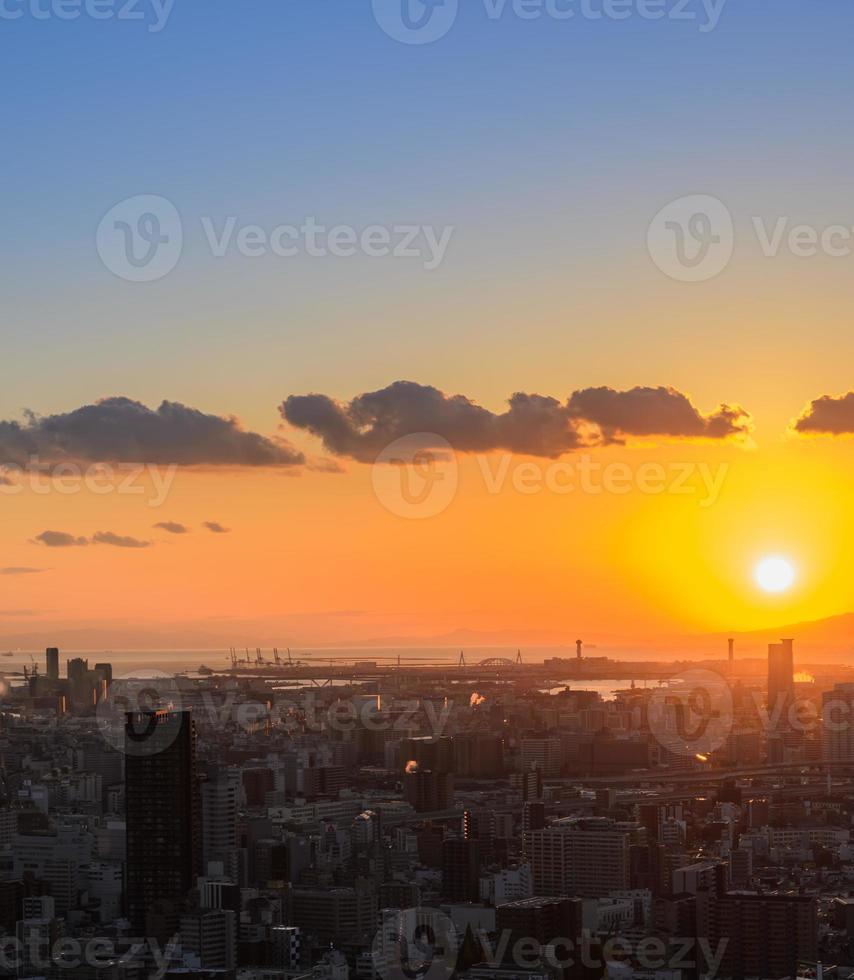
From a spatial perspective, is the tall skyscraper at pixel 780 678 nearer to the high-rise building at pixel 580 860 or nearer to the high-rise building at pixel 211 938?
the high-rise building at pixel 580 860

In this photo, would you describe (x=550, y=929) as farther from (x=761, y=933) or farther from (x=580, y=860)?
(x=580, y=860)

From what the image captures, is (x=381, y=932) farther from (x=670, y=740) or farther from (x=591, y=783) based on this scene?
(x=670, y=740)

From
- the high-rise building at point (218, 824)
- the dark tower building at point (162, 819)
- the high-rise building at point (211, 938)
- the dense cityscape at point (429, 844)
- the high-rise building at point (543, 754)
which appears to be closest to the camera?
the high-rise building at point (211, 938)

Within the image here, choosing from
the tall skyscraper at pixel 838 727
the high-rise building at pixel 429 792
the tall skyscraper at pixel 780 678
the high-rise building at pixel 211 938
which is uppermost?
the tall skyscraper at pixel 780 678

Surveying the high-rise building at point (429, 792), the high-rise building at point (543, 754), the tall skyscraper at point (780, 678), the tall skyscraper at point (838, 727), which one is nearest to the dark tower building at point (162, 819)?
the high-rise building at point (429, 792)

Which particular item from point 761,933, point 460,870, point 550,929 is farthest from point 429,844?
point 761,933

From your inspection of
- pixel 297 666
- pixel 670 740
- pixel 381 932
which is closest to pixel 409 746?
pixel 670 740
